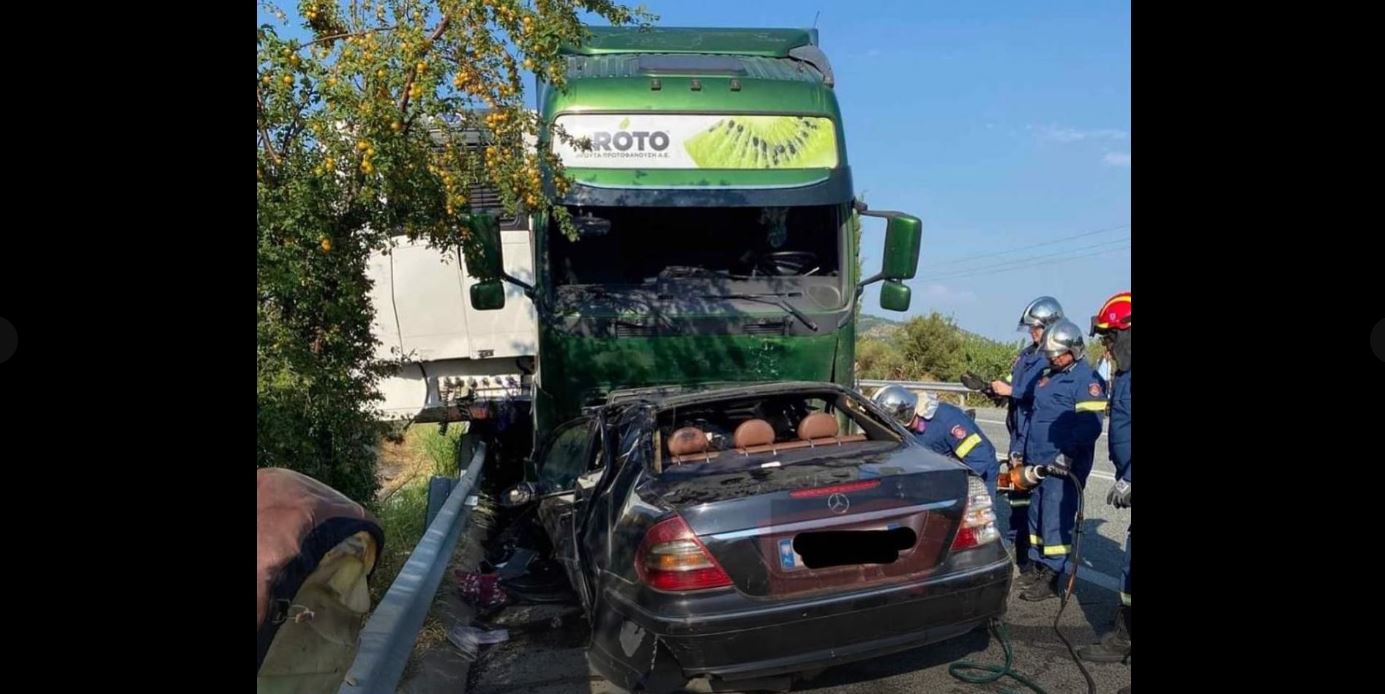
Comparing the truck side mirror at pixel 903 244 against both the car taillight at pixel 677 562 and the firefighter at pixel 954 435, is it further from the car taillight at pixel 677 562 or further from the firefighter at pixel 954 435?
the car taillight at pixel 677 562

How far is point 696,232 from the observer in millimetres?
7594

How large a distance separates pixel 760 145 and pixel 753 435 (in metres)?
2.99

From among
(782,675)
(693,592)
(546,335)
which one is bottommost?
(782,675)

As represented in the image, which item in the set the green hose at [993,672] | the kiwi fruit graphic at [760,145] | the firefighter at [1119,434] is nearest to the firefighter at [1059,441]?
the firefighter at [1119,434]

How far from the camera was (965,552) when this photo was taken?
396 cm

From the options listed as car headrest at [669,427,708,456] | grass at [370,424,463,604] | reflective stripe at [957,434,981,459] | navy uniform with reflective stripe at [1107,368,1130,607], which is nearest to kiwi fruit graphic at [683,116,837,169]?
reflective stripe at [957,434,981,459]

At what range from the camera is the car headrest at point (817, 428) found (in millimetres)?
4773

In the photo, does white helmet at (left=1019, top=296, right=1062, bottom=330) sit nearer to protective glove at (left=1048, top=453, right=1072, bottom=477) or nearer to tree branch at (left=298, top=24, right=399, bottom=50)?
protective glove at (left=1048, top=453, right=1072, bottom=477)

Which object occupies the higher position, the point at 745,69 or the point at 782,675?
the point at 745,69
